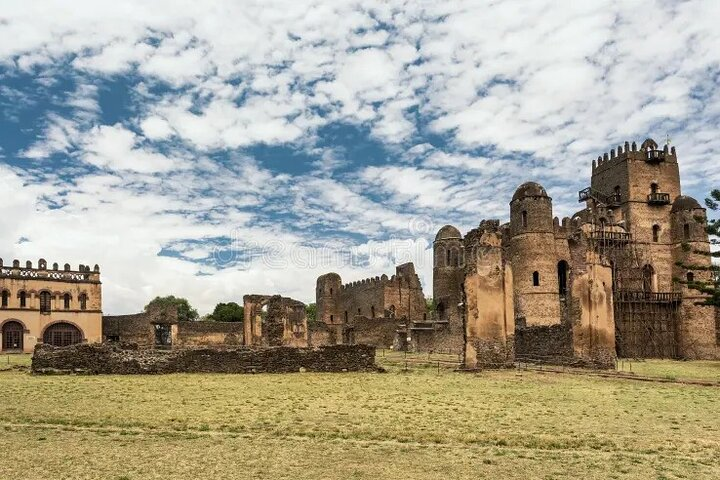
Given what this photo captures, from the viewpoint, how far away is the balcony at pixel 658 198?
56.6 m

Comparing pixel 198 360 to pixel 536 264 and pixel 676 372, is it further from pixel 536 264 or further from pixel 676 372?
pixel 536 264

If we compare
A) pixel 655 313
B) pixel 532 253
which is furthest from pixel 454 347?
pixel 655 313

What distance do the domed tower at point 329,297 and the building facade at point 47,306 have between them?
1086 inches

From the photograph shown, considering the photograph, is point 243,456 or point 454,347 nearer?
point 243,456

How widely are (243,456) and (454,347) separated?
3554 cm

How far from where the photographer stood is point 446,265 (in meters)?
63.1

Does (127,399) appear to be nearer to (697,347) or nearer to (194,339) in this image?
(194,339)

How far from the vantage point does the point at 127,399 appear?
611 inches

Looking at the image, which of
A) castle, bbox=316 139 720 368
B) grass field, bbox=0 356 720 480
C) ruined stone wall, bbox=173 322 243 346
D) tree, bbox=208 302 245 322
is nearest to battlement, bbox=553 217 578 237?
castle, bbox=316 139 720 368

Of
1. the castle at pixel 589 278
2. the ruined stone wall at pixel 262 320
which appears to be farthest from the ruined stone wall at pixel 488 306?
the ruined stone wall at pixel 262 320

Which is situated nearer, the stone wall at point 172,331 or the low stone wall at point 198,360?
the low stone wall at point 198,360

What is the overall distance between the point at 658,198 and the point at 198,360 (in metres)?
45.3

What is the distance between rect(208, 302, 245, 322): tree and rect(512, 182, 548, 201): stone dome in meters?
46.7

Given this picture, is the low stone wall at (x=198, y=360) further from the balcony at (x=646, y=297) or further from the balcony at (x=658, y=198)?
the balcony at (x=658, y=198)
